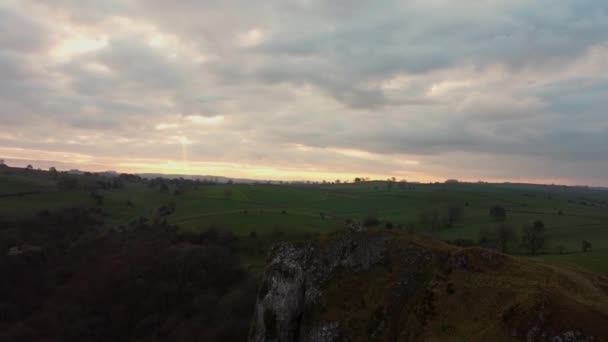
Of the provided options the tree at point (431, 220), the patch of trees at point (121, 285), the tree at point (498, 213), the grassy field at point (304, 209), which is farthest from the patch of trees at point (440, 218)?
the patch of trees at point (121, 285)

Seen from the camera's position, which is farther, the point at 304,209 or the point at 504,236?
the point at 304,209

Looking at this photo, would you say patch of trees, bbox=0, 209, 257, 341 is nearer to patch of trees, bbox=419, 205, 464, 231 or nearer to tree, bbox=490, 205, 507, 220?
patch of trees, bbox=419, 205, 464, 231

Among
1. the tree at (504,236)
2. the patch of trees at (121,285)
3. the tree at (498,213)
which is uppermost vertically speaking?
the tree at (498,213)

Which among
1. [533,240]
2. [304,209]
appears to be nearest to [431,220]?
[533,240]

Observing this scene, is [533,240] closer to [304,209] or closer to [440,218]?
[440,218]

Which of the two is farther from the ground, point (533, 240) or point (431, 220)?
point (431, 220)

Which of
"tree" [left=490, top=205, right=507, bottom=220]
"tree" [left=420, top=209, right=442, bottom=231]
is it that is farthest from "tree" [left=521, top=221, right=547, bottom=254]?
"tree" [left=490, top=205, right=507, bottom=220]

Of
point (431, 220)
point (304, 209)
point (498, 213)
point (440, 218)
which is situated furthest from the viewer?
point (304, 209)

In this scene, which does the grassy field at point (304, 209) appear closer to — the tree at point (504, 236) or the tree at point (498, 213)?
the tree at point (498, 213)
